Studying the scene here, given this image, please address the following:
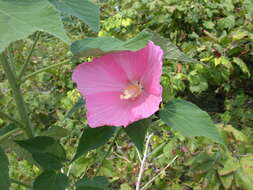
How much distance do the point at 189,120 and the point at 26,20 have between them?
29 cm

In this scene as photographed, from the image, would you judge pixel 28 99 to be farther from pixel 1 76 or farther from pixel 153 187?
pixel 153 187

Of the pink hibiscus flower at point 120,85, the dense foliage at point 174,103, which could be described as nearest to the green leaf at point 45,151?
the dense foliage at point 174,103

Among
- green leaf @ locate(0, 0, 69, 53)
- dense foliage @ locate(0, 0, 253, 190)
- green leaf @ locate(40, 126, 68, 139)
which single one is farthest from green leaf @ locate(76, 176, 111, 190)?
green leaf @ locate(0, 0, 69, 53)

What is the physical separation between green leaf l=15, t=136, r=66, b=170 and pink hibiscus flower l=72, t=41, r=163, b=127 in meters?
0.13

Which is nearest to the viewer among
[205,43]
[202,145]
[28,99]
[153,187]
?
[202,145]

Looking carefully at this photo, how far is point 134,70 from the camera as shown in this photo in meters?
0.65

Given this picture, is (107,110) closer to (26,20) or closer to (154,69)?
(154,69)

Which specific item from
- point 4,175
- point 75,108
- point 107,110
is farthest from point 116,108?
point 4,175

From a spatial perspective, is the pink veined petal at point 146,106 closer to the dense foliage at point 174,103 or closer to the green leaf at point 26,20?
the dense foliage at point 174,103

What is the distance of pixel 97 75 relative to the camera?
64cm

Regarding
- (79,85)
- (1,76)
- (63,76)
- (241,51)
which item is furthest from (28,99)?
(79,85)

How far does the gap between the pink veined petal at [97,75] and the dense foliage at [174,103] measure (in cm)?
6

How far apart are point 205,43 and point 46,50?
5.18ft

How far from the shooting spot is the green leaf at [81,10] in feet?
2.10
